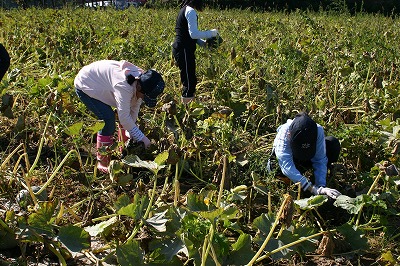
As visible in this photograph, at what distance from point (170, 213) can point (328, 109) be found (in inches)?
84.4

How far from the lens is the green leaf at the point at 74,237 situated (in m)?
2.27

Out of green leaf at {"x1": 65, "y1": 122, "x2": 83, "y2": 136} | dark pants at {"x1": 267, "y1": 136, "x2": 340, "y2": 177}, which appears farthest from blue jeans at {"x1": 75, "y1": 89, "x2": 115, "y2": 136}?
dark pants at {"x1": 267, "y1": 136, "x2": 340, "y2": 177}

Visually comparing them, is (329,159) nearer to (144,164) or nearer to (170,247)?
(144,164)

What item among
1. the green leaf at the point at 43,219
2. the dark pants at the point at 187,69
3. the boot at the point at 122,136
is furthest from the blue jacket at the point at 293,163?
the dark pants at the point at 187,69

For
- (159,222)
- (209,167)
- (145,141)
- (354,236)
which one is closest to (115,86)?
(145,141)

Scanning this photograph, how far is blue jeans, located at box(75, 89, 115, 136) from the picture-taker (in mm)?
3527

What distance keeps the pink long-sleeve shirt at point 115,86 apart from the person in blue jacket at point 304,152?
2.93 ft

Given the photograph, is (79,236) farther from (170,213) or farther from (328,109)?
(328,109)

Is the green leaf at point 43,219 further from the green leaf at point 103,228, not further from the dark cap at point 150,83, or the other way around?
the dark cap at point 150,83

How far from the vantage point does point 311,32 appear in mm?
6785

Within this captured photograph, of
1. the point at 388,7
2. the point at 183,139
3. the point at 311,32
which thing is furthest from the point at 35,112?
the point at 388,7

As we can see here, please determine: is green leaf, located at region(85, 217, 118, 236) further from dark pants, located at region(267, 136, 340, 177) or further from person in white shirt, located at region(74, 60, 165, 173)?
dark pants, located at region(267, 136, 340, 177)

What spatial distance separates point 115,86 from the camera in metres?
3.33

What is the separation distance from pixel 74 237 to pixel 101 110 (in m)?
1.37
